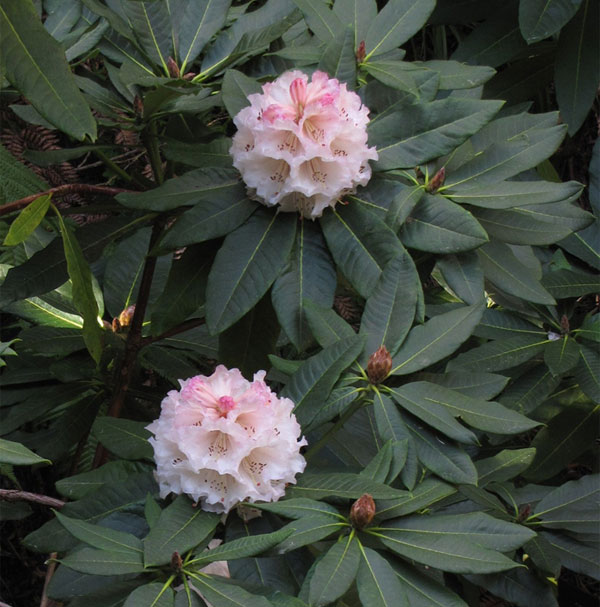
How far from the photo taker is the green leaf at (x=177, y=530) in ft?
2.93

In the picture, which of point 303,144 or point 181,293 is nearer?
point 303,144

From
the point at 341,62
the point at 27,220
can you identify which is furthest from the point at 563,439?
the point at 27,220

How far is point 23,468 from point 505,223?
1.49 meters

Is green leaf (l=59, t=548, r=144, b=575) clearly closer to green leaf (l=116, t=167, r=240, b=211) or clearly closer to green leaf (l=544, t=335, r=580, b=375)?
green leaf (l=116, t=167, r=240, b=211)

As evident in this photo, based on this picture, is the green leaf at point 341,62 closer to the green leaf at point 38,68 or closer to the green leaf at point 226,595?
the green leaf at point 38,68

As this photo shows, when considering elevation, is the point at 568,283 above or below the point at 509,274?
above

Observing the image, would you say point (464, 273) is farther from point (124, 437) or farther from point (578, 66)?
point (578, 66)

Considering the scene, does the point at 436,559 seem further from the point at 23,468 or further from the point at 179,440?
the point at 23,468

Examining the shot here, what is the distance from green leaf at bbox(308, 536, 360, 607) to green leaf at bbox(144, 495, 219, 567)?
13 centimetres

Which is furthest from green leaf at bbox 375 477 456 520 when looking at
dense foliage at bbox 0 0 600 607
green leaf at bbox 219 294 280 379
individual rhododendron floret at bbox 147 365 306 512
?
green leaf at bbox 219 294 280 379

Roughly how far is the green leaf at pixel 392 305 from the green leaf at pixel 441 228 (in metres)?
0.07

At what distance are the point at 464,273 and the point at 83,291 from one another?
512 millimetres

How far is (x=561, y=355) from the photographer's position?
144 centimetres

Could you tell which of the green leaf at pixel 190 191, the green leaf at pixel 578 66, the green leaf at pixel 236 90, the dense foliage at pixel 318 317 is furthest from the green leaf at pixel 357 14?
the green leaf at pixel 578 66
